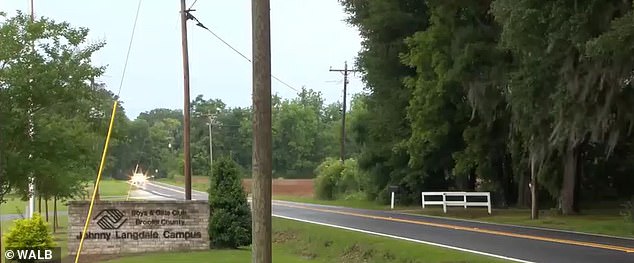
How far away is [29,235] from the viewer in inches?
633

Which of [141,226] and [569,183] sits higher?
[569,183]

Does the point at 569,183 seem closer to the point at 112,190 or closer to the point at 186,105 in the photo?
the point at 186,105

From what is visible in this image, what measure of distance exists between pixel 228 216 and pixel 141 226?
2.26 meters

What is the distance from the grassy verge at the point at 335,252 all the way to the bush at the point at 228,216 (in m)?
0.51

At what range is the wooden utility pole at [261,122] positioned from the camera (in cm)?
844

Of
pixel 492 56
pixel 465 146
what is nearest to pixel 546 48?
pixel 492 56

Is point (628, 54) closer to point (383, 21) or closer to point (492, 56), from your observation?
point (492, 56)

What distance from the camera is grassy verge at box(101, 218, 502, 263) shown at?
53.2 feet

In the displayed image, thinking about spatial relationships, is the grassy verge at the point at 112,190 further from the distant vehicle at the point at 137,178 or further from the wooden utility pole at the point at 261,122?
the wooden utility pole at the point at 261,122

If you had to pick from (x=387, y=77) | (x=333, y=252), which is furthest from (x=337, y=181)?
(x=333, y=252)

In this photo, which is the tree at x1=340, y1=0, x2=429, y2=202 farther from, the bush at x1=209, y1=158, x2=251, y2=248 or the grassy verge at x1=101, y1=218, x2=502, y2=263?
the bush at x1=209, y1=158, x2=251, y2=248

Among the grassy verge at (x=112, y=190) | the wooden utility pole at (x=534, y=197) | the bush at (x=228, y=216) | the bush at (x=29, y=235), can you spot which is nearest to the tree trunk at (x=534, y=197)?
the wooden utility pole at (x=534, y=197)

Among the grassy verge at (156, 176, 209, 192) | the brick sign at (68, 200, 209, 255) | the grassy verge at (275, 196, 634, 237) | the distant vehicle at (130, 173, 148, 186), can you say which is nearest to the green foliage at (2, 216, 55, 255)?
the brick sign at (68, 200, 209, 255)

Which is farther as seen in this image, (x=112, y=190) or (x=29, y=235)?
(x=112, y=190)
